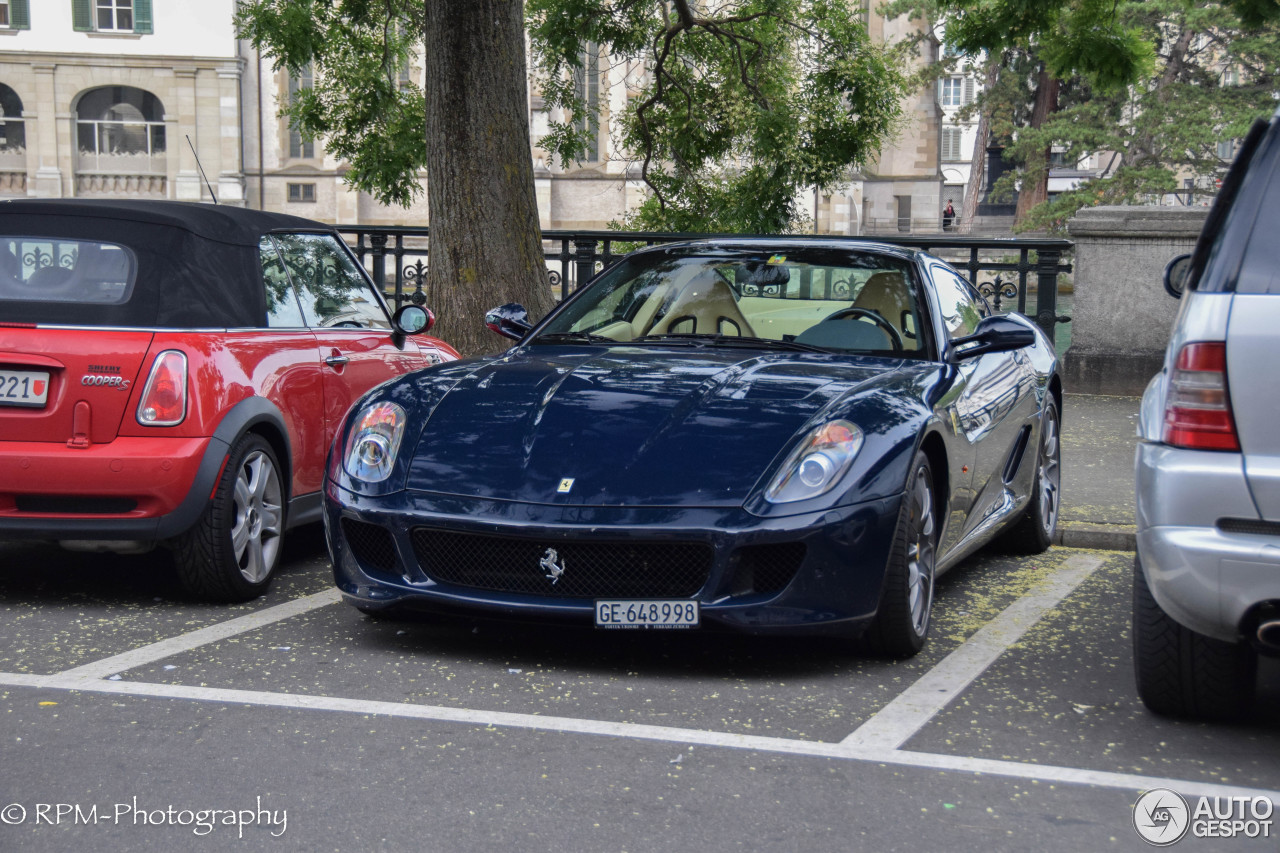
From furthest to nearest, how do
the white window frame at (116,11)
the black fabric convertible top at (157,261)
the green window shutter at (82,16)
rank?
the white window frame at (116,11), the green window shutter at (82,16), the black fabric convertible top at (157,261)

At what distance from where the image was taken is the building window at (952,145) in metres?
93.8

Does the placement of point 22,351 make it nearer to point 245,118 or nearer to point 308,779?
point 308,779

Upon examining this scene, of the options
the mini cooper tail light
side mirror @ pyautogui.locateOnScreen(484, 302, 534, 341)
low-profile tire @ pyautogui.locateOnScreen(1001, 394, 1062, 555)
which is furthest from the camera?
low-profile tire @ pyautogui.locateOnScreen(1001, 394, 1062, 555)

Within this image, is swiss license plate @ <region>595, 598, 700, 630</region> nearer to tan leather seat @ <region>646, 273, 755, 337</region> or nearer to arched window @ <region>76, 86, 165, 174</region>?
tan leather seat @ <region>646, 273, 755, 337</region>

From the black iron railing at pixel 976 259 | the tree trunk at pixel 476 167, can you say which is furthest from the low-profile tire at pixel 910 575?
the black iron railing at pixel 976 259

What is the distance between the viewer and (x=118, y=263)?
585 centimetres

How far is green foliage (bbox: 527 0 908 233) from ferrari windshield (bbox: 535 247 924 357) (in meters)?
9.91

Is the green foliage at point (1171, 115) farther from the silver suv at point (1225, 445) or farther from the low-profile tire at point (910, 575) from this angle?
the silver suv at point (1225, 445)

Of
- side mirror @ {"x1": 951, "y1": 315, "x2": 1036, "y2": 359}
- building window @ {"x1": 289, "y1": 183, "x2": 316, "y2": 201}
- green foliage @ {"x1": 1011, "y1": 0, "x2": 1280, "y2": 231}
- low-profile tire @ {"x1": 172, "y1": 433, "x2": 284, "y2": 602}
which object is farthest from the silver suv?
building window @ {"x1": 289, "y1": 183, "x2": 316, "y2": 201}

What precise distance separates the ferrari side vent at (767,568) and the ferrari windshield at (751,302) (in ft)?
4.89

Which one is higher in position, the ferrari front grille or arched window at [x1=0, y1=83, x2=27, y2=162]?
arched window at [x1=0, y1=83, x2=27, y2=162]

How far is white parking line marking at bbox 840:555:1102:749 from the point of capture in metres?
4.15

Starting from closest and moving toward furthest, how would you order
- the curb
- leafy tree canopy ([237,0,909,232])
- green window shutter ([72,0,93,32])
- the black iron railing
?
the curb < the black iron railing < leafy tree canopy ([237,0,909,232]) < green window shutter ([72,0,93,32])

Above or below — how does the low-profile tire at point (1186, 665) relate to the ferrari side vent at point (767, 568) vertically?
below
